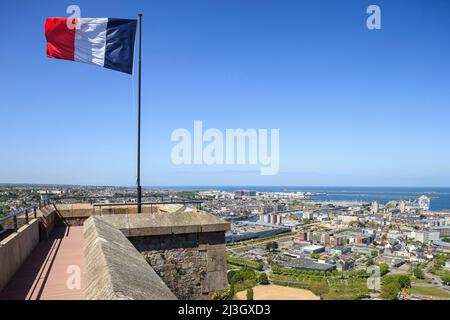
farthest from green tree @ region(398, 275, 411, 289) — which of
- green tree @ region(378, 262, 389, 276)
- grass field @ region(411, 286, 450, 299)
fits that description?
green tree @ region(378, 262, 389, 276)

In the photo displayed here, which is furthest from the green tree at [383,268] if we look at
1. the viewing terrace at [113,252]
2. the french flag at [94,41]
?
the french flag at [94,41]

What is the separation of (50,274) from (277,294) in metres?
30.9

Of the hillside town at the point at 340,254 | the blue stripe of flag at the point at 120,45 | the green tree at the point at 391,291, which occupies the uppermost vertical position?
the blue stripe of flag at the point at 120,45

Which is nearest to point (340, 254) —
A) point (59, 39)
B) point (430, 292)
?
point (430, 292)

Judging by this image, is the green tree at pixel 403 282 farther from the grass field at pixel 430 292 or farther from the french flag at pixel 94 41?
the french flag at pixel 94 41

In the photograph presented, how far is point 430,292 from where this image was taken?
3997 cm

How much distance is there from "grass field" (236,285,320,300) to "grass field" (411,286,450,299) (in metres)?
14.7

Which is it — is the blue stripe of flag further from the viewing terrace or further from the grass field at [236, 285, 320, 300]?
the grass field at [236, 285, 320, 300]

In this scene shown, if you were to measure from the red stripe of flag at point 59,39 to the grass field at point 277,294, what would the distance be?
1004 inches

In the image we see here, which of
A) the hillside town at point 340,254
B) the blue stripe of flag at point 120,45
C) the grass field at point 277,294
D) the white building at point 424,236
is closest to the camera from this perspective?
the blue stripe of flag at point 120,45

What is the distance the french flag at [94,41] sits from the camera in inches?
322

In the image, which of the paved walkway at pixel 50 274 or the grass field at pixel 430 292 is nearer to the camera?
the paved walkway at pixel 50 274
